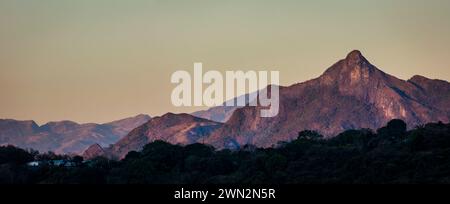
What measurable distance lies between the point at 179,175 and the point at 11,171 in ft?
113

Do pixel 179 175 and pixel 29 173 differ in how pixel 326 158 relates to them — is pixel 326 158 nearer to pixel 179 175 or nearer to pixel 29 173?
pixel 179 175

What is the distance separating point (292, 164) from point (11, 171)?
178 feet

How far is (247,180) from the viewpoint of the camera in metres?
178
